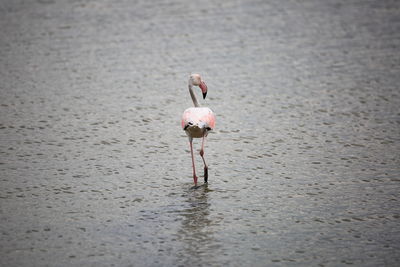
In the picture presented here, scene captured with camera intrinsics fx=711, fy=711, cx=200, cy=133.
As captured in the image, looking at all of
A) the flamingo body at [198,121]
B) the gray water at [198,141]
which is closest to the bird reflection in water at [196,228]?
the gray water at [198,141]

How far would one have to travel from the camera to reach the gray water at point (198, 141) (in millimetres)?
6008

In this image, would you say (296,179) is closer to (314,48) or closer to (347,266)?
(347,266)

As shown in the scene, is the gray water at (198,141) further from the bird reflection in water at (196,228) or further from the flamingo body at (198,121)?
the flamingo body at (198,121)

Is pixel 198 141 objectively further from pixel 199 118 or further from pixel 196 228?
pixel 196 228

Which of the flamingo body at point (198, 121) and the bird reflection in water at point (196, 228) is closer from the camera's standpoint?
the bird reflection in water at point (196, 228)

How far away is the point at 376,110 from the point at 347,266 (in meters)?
3.92

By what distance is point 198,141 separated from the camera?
848cm

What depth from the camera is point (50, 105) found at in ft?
30.6

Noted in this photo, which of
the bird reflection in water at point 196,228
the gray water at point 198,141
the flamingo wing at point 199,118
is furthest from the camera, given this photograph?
the flamingo wing at point 199,118

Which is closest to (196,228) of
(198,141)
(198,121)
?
(198,121)

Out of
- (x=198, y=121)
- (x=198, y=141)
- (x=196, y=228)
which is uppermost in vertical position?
(x=198, y=121)

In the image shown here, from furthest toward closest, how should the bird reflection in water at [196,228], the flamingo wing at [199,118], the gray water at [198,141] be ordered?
the flamingo wing at [199,118], the gray water at [198,141], the bird reflection in water at [196,228]

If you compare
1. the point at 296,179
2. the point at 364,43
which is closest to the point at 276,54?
the point at 364,43

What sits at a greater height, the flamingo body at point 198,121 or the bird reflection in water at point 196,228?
the flamingo body at point 198,121
